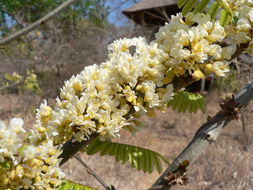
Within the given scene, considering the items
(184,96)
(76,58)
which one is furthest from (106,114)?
(76,58)

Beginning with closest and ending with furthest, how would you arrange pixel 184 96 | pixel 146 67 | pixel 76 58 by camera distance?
pixel 146 67
pixel 184 96
pixel 76 58

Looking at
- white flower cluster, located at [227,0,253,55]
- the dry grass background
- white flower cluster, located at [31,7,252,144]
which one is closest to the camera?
white flower cluster, located at [31,7,252,144]

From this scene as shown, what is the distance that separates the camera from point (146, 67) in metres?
1.02

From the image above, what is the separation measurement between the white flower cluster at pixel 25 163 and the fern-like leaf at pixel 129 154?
0.88 metres

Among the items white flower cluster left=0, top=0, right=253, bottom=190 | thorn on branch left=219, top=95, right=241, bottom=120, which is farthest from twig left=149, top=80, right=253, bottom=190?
white flower cluster left=0, top=0, right=253, bottom=190

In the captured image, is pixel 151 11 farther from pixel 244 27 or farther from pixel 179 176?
pixel 179 176

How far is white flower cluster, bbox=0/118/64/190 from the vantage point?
0.86 m

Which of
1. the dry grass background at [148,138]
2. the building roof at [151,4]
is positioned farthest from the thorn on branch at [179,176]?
the building roof at [151,4]

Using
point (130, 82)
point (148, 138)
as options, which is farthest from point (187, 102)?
point (148, 138)

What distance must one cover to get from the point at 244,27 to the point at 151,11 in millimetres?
13766

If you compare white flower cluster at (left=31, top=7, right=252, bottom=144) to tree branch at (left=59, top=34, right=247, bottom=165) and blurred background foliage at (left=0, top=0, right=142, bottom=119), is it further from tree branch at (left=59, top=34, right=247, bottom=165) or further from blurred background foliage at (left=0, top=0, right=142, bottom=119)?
blurred background foliage at (left=0, top=0, right=142, bottom=119)

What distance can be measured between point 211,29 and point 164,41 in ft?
0.54

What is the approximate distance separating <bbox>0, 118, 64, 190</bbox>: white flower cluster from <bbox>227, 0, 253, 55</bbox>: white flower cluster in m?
0.71

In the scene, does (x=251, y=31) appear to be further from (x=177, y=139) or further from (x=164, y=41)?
(x=177, y=139)
